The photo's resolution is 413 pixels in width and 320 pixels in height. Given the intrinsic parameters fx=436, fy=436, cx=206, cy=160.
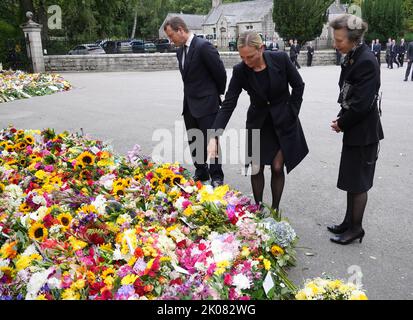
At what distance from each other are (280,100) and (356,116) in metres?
0.74

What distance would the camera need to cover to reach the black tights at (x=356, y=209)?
12.5 ft

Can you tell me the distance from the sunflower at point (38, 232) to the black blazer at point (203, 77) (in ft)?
7.87

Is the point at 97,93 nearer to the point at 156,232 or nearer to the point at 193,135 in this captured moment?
the point at 193,135

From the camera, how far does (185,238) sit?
11.2 ft

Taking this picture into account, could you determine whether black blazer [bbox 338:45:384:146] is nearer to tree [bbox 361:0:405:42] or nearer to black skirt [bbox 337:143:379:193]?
black skirt [bbox 337:143:379:193]

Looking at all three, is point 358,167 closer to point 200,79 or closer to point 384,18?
point 200,79

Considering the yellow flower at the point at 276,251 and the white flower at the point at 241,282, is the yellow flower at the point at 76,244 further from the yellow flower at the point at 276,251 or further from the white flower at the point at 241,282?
the yellow flower at the point at 276,251

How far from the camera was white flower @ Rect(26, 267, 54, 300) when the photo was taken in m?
2.75

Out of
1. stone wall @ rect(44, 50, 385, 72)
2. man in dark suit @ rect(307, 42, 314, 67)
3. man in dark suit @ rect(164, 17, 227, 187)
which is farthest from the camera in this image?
man in dark suit @ rect(307, 42, 314, 67)

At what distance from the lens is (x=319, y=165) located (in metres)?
6.20

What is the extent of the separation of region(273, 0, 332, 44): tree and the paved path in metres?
26.2

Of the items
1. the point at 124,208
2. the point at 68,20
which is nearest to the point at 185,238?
the point at 124,208

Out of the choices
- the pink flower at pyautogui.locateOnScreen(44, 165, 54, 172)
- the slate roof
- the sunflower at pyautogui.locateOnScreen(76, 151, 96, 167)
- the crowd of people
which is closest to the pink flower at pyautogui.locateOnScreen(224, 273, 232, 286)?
the crowd of people

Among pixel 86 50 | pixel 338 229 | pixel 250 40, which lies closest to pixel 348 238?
pixel 338 229
